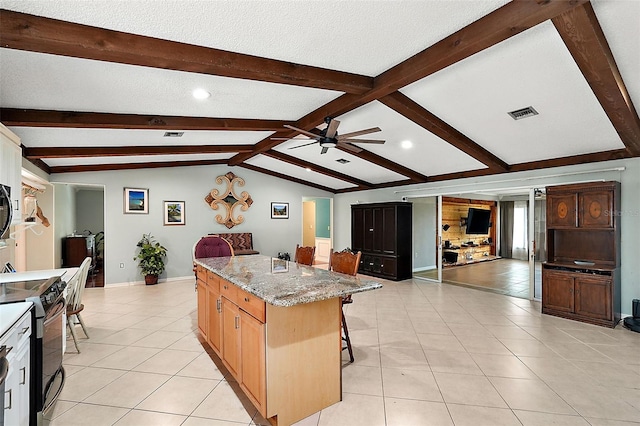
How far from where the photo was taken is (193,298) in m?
5.55

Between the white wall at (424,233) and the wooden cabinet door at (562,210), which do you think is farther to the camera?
the white wall at (424,233)

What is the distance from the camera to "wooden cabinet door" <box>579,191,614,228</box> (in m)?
4.16

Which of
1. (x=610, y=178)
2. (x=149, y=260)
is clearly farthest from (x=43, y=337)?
(x=610, y=178)

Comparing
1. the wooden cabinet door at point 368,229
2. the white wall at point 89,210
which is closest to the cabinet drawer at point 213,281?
the wooden cabinet door at point 368,229

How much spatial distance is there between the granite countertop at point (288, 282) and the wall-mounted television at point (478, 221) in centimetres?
810

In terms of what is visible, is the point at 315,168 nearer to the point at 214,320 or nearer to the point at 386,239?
the point at 386,239

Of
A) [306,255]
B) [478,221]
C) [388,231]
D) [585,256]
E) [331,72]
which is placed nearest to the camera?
[331,72]

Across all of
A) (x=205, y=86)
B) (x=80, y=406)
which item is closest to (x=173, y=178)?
(x=205, y=86)

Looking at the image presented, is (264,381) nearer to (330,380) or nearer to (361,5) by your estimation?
(330,380)

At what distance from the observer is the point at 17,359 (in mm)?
1732

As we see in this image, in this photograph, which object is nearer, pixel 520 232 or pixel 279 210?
pixel 279 210

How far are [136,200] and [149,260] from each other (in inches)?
53.7

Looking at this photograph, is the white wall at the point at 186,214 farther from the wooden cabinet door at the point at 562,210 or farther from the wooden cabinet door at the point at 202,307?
the wooden cabinet door at the point at 562,210

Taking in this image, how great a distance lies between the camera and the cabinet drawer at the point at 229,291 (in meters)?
2.52
